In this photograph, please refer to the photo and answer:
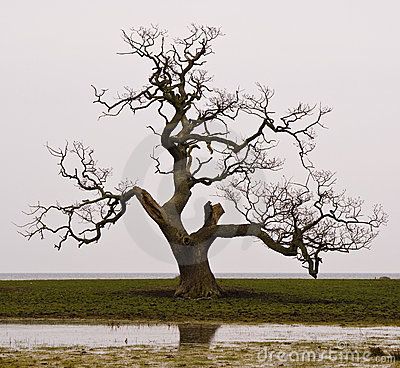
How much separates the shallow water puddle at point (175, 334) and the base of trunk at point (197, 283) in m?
11.6

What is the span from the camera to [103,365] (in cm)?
1786

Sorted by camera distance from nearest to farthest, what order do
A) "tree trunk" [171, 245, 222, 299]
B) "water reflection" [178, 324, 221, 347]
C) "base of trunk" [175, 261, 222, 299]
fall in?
"water reflection" [178, 324, 221, 347], "base of trunk" [175, 261, 222, 299], "tree trunk" [171, 245, 222, 299]

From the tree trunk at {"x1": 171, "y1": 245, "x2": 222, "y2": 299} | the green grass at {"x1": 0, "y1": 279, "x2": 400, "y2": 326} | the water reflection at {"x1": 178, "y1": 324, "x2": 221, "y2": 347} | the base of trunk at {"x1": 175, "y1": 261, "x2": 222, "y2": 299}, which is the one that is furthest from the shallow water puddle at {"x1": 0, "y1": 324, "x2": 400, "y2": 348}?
the tree trunk at {"x1": 171, "y1": 245, "x2": 222, "y2": 299}

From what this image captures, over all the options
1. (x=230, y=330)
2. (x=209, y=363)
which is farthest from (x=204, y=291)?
(x=209, y=363)

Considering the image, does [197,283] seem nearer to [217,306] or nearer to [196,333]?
[217,306]

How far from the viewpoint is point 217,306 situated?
1411 inches

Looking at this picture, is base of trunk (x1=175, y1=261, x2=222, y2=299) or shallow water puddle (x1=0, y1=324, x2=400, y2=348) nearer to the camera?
shallow water puddle (x1=0, y1=324, x2=400, y2=348)

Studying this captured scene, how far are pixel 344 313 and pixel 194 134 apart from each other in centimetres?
1332

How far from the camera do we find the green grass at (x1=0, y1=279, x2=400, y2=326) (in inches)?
1246

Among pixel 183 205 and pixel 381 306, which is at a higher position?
pixel 183 205

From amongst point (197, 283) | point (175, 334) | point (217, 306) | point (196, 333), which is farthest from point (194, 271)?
point (175, 334)

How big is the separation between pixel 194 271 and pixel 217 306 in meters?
5.30

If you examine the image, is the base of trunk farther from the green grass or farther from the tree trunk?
the green grass

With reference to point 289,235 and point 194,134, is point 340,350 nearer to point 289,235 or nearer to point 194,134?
point 289,235
